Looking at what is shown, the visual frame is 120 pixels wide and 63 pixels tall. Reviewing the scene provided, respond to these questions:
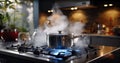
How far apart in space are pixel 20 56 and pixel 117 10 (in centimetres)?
304

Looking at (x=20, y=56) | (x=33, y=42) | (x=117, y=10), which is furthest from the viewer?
(x=117, y=10)

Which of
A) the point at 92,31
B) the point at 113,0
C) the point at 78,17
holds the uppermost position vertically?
the point at 113,0

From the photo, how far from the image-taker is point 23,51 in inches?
47.1

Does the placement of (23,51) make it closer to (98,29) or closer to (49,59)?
(49,59)

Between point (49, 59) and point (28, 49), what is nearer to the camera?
point (49, 59)

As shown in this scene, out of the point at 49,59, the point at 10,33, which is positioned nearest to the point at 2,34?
the point at 10,33

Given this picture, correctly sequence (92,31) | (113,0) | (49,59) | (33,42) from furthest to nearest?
(92,31), (113,0), (33,42), (49,59)

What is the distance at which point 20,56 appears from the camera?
1129mm

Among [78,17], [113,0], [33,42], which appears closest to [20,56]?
[33,42]

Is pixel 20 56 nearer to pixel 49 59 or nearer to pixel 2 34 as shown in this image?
pixel 49 59

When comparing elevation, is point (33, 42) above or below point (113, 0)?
below

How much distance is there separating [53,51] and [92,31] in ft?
9.95

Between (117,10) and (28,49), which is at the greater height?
(117,10)

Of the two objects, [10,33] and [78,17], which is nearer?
[10,33]
